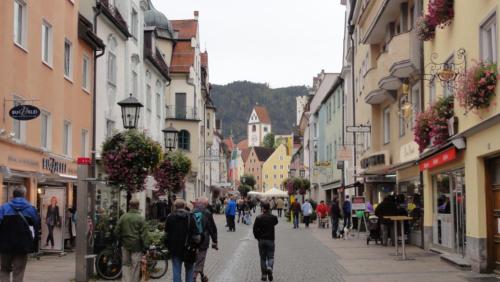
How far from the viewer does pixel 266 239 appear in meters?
15.0

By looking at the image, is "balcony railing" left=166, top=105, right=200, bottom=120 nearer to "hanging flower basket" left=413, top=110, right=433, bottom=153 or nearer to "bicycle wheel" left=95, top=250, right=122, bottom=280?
"hanging flower basket" left=413, top=110, right=433, bottom=153

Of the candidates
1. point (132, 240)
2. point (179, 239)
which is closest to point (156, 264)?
point (132, 240)

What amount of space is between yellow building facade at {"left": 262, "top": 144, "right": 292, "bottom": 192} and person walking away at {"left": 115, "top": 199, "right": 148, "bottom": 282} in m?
152

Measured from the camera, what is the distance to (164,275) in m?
15.6

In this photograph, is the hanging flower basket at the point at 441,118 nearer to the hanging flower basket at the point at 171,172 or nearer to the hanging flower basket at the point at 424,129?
the hanging flower basket at the point at 424,129

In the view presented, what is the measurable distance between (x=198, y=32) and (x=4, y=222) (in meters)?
50.9

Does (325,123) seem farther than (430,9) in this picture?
Yes

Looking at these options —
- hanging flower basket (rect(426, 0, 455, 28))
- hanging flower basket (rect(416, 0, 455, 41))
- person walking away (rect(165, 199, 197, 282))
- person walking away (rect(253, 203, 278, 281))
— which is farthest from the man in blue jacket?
person walking away (rect(165, 199, 197, 282))

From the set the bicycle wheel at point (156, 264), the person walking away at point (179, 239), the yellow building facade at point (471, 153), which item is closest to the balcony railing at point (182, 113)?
the yellow building facade at point (471, 153)

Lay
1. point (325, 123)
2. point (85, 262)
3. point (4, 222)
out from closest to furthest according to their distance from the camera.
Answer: point (4, 222), point (85, 262), point (325, 123)

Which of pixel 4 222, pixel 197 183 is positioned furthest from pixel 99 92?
pixel 197 183

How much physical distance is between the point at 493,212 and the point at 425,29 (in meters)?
6.38

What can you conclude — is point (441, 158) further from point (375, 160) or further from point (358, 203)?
point (358, 203)

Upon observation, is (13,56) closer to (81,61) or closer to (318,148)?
(81,61)
